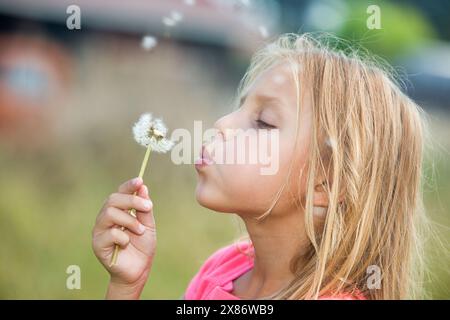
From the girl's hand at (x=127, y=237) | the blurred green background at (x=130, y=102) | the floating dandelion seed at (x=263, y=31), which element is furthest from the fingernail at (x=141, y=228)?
the floating dandelion seed at (x=263, y=31)

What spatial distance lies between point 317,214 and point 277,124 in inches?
6.9

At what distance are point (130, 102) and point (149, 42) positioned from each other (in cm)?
54

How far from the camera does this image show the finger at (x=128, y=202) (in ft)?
3.84

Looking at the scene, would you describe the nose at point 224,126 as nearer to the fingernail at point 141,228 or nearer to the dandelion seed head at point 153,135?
the dandelion seed head at point 153,135

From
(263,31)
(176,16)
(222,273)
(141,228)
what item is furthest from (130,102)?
(141,228)

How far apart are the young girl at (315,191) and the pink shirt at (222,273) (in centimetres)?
3

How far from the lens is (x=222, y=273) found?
138 cm

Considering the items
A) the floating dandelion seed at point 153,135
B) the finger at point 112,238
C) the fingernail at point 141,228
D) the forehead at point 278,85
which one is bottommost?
the finger at point 112,238

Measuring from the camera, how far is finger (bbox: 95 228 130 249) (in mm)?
1183

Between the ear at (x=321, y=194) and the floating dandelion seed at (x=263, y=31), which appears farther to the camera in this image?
the floating dandelion seed at (x=263, y=31)

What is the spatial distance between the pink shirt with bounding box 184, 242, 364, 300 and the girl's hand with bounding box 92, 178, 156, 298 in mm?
129

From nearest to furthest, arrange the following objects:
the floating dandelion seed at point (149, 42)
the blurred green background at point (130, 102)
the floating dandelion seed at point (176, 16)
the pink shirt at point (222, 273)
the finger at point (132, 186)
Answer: the finger at point (132, 186)
the pink shirt at point (222, 273)
the blurred green background at point (130, 102)
the floating dandelion seed at point (176, 16)
the floating dandelion seed at point (149, 42)

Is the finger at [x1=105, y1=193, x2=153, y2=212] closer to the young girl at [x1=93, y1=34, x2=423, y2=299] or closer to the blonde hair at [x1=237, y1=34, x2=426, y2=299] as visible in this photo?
the young girl at [x1=93, y1=34, x2=423, y2=299]

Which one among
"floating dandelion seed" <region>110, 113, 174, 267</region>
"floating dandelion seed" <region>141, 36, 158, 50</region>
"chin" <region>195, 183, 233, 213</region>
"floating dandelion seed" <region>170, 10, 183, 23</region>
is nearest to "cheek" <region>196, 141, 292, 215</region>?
"chin" <region>195, 183, 233, 213</region>
